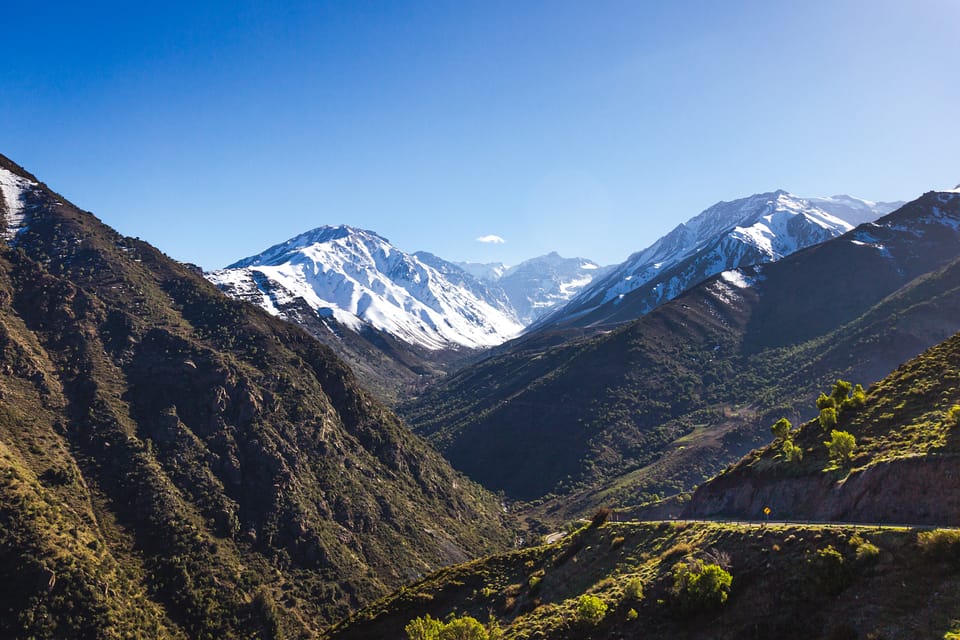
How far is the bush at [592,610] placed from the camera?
3397 cm

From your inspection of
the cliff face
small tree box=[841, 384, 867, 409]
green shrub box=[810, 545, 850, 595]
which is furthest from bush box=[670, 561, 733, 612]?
small tree box=[841, 384, 867, 409]

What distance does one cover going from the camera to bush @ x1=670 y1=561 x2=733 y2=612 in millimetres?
29633

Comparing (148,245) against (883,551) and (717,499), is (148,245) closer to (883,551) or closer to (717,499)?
(717,499)

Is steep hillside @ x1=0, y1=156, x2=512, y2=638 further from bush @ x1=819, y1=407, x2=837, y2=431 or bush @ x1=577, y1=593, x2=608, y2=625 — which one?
bush @ x1=819, y1=407, x2=837, y2=431

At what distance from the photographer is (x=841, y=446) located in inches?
1554

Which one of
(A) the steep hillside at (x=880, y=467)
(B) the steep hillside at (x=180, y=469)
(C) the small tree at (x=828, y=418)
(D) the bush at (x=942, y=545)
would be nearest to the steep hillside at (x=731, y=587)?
(D) the bush at (x=942, y=545)

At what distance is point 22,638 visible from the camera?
58719 mm

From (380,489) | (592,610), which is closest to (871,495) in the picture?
(592,610)

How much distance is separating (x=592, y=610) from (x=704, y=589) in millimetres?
7704

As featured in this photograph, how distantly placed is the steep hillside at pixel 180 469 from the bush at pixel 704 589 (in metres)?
65.7

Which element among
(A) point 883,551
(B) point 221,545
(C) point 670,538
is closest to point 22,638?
(B) point 221,545

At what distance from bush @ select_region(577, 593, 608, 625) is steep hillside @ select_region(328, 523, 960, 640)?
6cm

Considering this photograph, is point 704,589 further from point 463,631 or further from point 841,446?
point 841,446

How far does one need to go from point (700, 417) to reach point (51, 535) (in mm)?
179384
